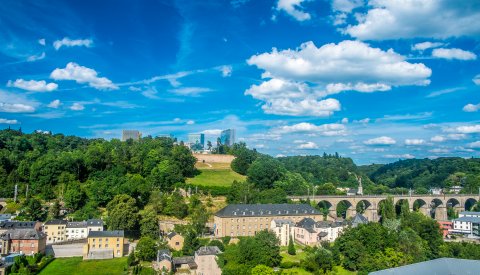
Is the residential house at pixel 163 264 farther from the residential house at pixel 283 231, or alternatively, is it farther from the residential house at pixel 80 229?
the residential house at pixel 283 231

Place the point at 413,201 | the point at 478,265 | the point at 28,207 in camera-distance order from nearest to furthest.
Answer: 1. the point at 478,265
2. the point at 28,207
3. the point at 413,201

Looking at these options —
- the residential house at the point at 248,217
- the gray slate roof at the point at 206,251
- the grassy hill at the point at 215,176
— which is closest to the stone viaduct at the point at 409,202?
the residential house at the point at 248,217

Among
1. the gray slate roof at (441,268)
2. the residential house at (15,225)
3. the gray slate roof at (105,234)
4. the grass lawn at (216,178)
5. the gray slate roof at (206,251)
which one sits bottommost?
the gray slate roof at (206,251)

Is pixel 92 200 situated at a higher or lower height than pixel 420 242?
higher

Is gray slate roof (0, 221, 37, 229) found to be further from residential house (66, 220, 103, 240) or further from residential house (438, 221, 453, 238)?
residential house (438, 221, 453, 238)

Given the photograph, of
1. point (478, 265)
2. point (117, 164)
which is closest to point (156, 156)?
point (117, 164)

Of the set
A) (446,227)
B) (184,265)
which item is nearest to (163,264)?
(184,265)

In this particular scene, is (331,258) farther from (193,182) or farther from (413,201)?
(413,201)
